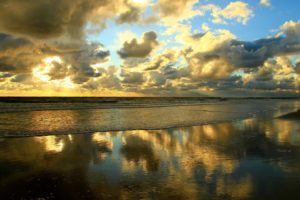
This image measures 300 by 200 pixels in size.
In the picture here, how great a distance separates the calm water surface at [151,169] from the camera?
8.70m

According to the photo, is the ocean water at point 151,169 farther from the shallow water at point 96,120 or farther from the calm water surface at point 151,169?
the shallow water at point 96,120

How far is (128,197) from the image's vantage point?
8258 millimetres

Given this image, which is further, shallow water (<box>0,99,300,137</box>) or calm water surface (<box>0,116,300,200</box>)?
shallow water (<box>0,99,300,137</box>)

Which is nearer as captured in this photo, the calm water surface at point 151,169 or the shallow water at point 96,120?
the calm water surface at point 151,169

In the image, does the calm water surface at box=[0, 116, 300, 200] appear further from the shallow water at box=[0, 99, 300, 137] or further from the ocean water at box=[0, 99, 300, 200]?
the shallow water at box=[0, 99, 300, 137]

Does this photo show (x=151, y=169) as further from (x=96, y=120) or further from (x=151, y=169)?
(x=96, y=120)

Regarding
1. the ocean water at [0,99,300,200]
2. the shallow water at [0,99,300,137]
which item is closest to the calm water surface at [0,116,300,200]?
the ocean water at [0,99,300,200]

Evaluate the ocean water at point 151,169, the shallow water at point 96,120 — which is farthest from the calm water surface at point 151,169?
the shallow water at point 96,120

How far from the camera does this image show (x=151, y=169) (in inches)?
452

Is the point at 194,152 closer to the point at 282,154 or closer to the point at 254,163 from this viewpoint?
the point at 254,163

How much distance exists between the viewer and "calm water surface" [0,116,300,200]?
342 inches

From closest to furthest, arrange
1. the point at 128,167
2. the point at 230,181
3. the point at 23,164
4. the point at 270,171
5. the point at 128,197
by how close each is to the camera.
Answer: the point at 128,197, the point at 230,181, the point at 270,171, the point at 128,167, the point at 23,164

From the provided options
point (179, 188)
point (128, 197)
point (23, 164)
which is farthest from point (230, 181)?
point (23, 164)

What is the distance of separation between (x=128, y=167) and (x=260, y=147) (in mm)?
8539
